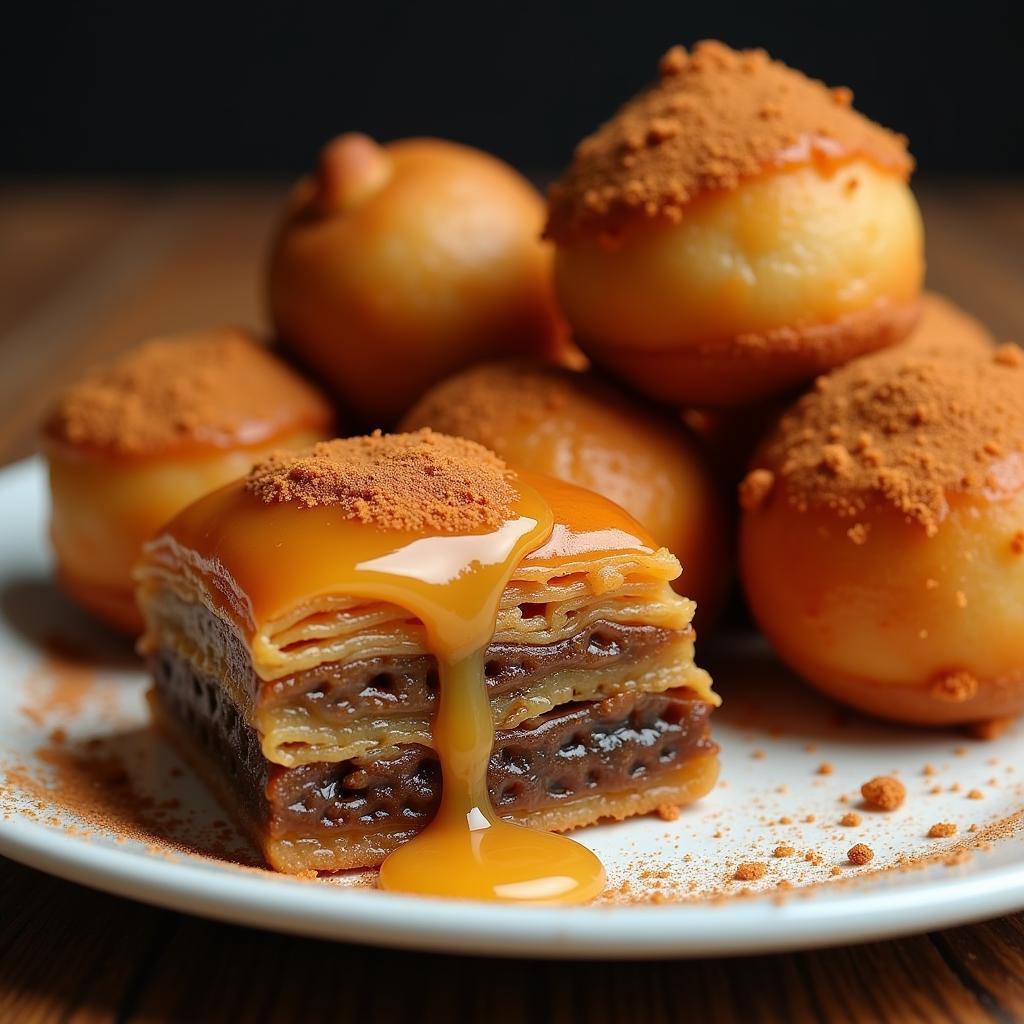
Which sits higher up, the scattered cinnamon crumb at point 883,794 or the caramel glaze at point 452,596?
the caramel glaze at point 452,596

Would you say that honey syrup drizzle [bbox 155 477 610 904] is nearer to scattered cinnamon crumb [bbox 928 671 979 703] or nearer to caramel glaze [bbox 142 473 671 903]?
caramel glaze [bbox 142 473 671 903]

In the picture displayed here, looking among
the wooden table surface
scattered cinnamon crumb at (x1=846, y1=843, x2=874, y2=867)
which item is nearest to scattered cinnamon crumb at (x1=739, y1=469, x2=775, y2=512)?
scattered cinnamon crumb at (x1=846, y1=843, x2=874, y2=867)

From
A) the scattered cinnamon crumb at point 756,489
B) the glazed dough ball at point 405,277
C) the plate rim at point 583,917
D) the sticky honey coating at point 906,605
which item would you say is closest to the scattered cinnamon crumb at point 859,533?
the sticky honey coating at point 906,605

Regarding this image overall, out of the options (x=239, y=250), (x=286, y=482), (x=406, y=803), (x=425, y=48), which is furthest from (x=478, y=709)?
(x=425, y=48)

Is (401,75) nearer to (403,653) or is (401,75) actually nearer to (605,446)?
(605,446)

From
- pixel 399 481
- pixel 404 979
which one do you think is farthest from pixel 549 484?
pixel 404 979

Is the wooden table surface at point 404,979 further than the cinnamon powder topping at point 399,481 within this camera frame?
No

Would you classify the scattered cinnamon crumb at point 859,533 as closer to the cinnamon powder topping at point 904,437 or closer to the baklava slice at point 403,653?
the cinnamon powder topping at point 904,437
